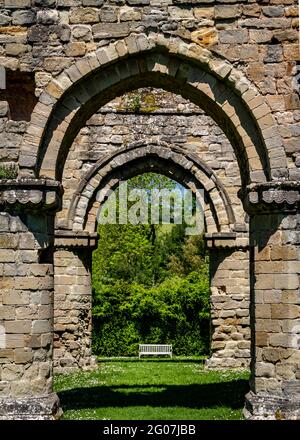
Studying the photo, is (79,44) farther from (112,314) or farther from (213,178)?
(112,314)

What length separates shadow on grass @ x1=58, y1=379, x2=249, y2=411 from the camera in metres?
10.2

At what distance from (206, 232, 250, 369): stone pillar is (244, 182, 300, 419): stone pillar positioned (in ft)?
22.5

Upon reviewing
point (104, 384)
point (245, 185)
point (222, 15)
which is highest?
point (222, 15)

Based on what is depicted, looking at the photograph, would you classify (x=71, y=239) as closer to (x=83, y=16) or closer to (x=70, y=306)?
(x=70, y=306)

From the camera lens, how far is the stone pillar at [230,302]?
15.7 meters

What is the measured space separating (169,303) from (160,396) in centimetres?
1038

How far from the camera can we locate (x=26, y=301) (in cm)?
861

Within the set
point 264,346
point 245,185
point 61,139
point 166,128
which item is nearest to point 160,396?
point 264,346

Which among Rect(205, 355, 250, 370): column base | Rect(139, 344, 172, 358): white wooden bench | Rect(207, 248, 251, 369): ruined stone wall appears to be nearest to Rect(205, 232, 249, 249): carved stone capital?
Rect(207, 248, 251, 369): ruined stone wall

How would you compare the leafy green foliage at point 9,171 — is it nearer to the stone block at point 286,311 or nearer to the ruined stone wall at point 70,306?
the stone block at point 286,311

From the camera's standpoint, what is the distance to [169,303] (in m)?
21.5

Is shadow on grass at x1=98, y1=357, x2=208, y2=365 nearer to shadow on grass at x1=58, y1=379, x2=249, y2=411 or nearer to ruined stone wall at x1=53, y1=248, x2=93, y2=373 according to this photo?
ruined stone wall at x1=53, y1=248, x2=93, y2=373

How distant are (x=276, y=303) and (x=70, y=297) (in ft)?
25.3

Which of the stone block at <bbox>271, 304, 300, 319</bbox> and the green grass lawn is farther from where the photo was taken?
the green grass lawn
